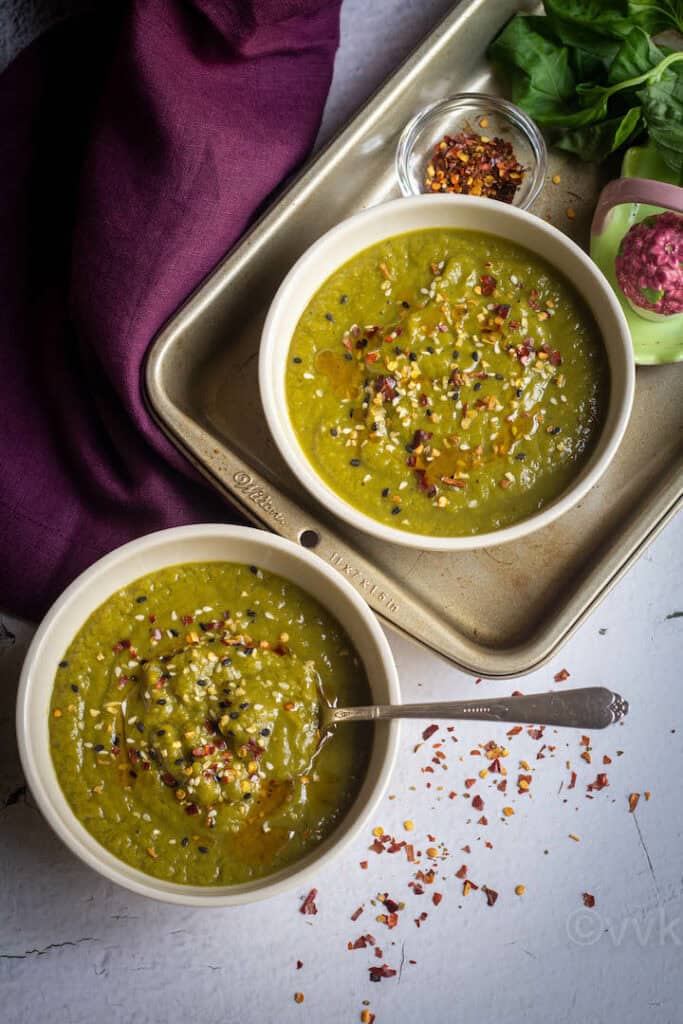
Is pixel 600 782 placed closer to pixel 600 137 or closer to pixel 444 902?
pixel 444 902

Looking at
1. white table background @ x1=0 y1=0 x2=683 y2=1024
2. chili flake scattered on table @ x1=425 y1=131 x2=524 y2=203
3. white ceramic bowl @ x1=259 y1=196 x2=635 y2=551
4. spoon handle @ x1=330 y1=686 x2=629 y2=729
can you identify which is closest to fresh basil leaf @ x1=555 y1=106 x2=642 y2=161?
chili flake scattered on table @ x1=425 y1=131 x2=524 y2=203

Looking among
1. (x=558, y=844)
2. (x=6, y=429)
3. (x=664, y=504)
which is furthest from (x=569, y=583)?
(x=6, y=429)

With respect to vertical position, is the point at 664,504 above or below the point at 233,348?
below

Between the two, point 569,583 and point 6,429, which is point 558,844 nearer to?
point 569,583

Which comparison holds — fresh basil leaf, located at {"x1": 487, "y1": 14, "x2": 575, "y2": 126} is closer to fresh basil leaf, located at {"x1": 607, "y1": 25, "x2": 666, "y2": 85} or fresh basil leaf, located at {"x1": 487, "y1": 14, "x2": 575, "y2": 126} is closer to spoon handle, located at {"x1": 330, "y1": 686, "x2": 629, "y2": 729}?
fresh basil leaf, located at {"x1": 607, "y1": 25, "x2": 666, "y2": 85}

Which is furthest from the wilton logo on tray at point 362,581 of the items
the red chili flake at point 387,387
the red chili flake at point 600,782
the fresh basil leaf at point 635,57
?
the fresh basil leaf at point 635,57

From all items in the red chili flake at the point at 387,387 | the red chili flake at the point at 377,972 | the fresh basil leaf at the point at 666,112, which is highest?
the fresh basil leaf at the point at 666,112

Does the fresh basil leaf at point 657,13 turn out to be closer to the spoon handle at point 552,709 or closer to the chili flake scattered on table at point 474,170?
the chili flake scattered on table at point 474,170
